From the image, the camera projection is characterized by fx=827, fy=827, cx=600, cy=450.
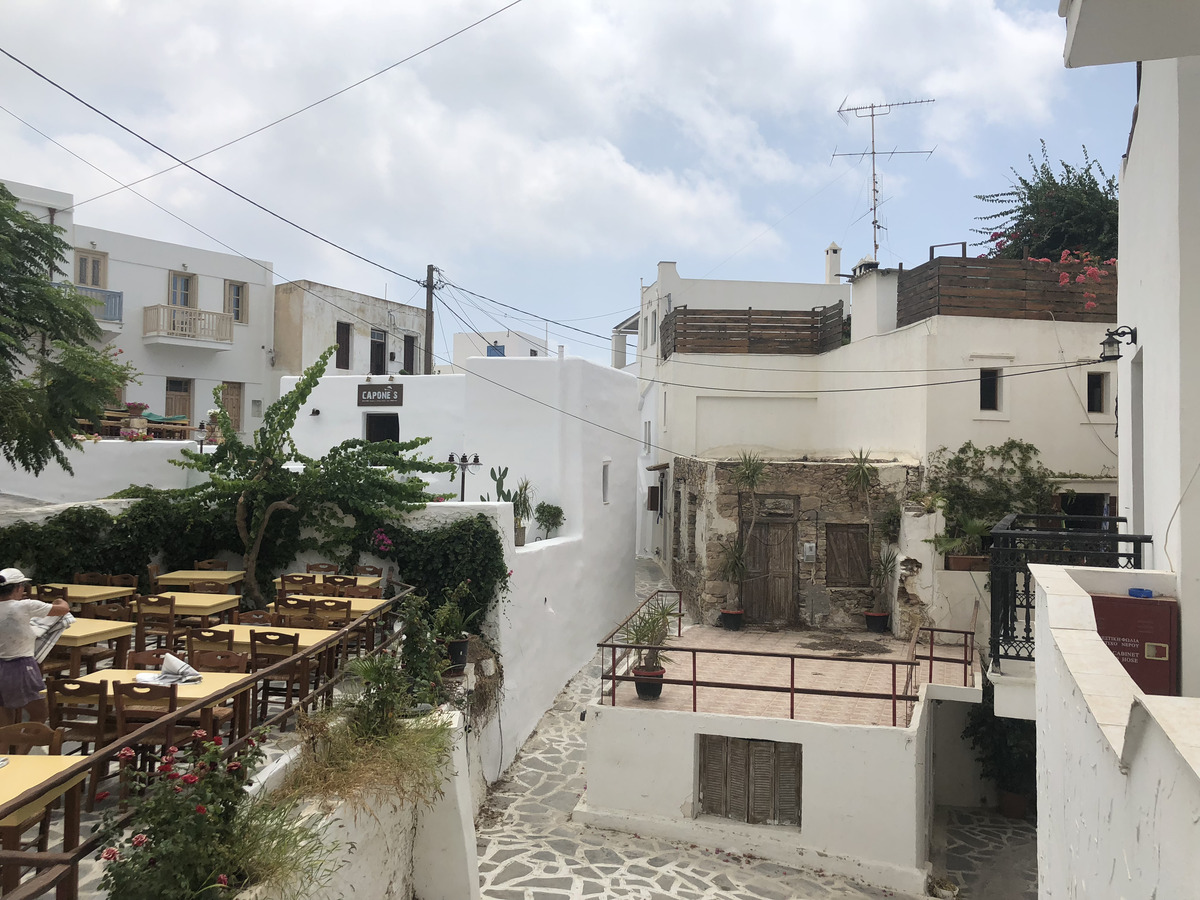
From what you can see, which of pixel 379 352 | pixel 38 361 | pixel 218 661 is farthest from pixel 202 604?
pixel 379 352

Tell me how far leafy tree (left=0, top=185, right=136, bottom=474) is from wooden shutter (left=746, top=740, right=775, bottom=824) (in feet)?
34.5

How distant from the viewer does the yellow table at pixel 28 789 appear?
14.5 ft

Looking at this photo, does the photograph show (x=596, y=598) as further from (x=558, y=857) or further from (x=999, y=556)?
(x=999, y=556)

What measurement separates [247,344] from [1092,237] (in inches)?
948

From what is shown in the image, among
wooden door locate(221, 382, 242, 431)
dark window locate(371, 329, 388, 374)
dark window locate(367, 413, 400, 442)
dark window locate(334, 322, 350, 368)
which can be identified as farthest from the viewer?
dark window locate(371, 329, 388, 374)

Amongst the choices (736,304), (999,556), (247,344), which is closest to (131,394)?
(247,344)

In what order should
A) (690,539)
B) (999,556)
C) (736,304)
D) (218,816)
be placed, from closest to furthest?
(218,816)
(999,556)
(690,539)
(736,304)

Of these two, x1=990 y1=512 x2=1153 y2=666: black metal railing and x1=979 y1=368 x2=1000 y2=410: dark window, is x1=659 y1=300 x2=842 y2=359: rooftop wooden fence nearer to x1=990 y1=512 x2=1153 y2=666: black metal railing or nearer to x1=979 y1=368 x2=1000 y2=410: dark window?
x1=979 y1=368 x2=1000 y2=410: dark window

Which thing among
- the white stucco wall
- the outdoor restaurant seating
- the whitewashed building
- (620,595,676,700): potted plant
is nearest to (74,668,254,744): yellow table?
the outdoor restaurant seating

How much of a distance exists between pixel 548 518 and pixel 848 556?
21.5 feet

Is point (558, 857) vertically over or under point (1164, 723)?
under

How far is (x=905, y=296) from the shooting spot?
1862 cm

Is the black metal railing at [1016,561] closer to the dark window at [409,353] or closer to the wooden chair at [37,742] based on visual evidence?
the wooden chair at [37,742]

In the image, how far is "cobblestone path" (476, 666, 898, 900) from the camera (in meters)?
10.6
